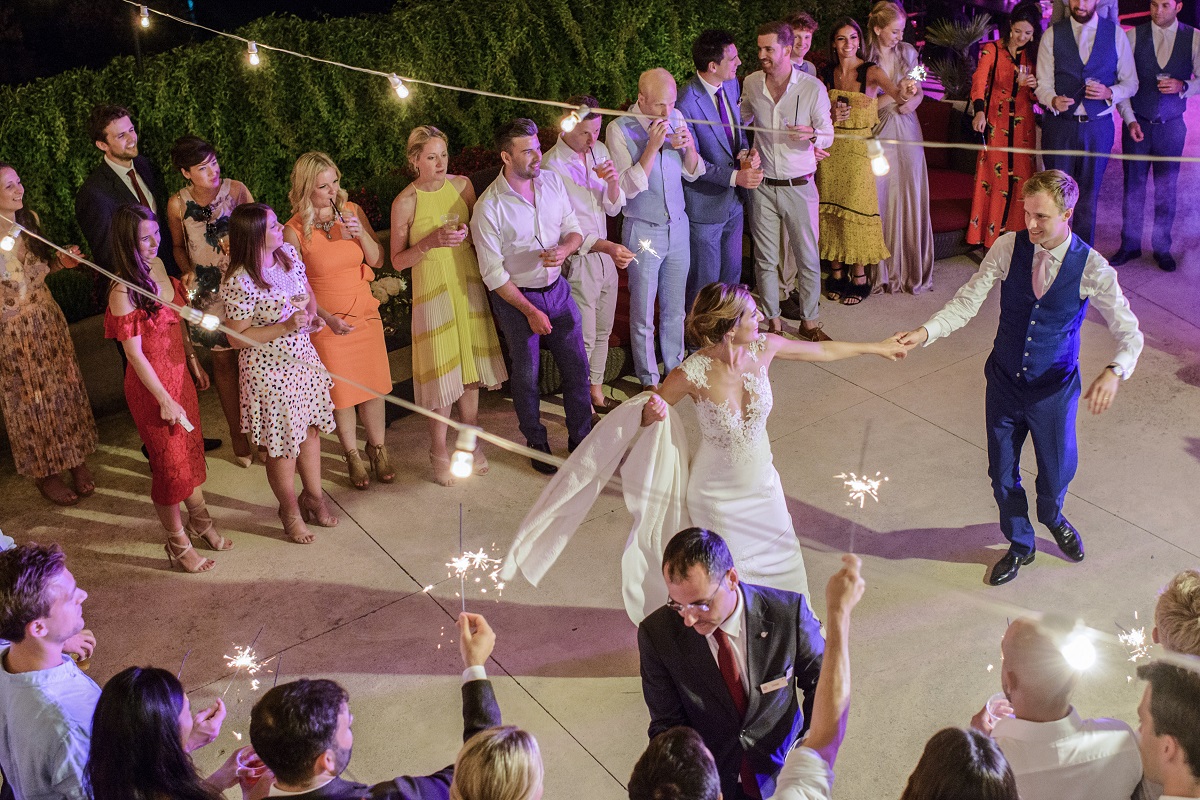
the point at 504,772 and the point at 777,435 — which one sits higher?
the point at 504,772

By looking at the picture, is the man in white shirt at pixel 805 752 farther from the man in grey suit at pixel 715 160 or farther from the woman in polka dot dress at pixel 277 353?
the man in grey suit at pixel 715 160

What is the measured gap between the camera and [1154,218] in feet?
26.2

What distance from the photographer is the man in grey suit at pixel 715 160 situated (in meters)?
6.40

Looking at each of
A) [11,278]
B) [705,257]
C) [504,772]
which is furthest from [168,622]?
[705,257]

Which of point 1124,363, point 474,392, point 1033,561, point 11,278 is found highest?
point 11,278

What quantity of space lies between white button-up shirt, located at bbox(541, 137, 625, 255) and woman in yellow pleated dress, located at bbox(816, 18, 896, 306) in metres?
1.74

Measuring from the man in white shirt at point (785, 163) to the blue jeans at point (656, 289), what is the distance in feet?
2.11

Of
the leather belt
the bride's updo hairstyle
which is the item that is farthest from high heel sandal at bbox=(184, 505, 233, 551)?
the leather belt

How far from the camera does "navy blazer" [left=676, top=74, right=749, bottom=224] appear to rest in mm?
6496

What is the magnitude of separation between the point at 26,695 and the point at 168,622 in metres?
1.93

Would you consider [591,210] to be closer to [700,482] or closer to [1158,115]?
[700,482]

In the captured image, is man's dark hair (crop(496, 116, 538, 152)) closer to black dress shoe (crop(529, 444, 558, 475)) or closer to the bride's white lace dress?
black dress shoe (crop(529, 444, 558, 475))

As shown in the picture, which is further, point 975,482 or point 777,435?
point 777,435

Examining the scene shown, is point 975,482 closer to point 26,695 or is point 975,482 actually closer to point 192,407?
point 192,407
